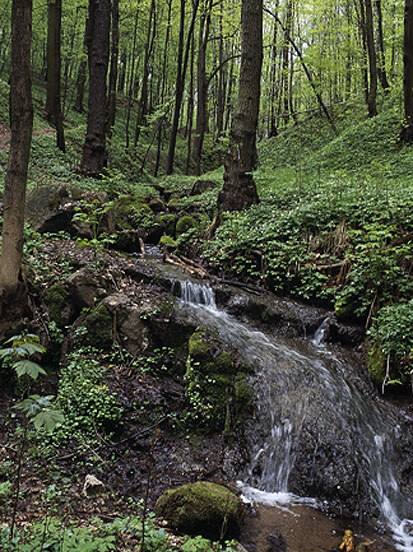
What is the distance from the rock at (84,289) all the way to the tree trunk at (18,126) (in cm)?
131

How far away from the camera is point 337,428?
4.73 meters

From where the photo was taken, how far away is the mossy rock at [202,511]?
3.38 metres

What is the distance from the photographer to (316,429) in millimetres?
4707

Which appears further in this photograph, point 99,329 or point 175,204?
point 175,204

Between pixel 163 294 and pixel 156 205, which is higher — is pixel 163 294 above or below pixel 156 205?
below

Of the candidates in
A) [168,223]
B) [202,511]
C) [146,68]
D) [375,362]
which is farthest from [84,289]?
[146,68]

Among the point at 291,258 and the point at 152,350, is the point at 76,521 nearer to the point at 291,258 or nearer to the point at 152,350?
the point at 152,350

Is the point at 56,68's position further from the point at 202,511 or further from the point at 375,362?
the point at 202,511

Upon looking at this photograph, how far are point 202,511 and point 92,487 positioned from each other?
1080 mm

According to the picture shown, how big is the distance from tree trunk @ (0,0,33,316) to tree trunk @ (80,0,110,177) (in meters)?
8.60

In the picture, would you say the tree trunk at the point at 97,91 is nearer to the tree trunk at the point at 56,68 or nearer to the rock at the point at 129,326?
the tree trunk at the point at 56,68

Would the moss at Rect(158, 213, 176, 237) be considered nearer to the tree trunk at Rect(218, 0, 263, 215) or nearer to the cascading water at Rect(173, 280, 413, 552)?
the tree trunk at Rect(218, 0, 263, 215)

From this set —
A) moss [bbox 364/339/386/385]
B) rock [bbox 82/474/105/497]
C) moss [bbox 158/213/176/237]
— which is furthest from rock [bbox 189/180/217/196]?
rock [bbox 82/474/105/497]

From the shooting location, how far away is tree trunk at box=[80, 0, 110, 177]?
1250 centimetres
